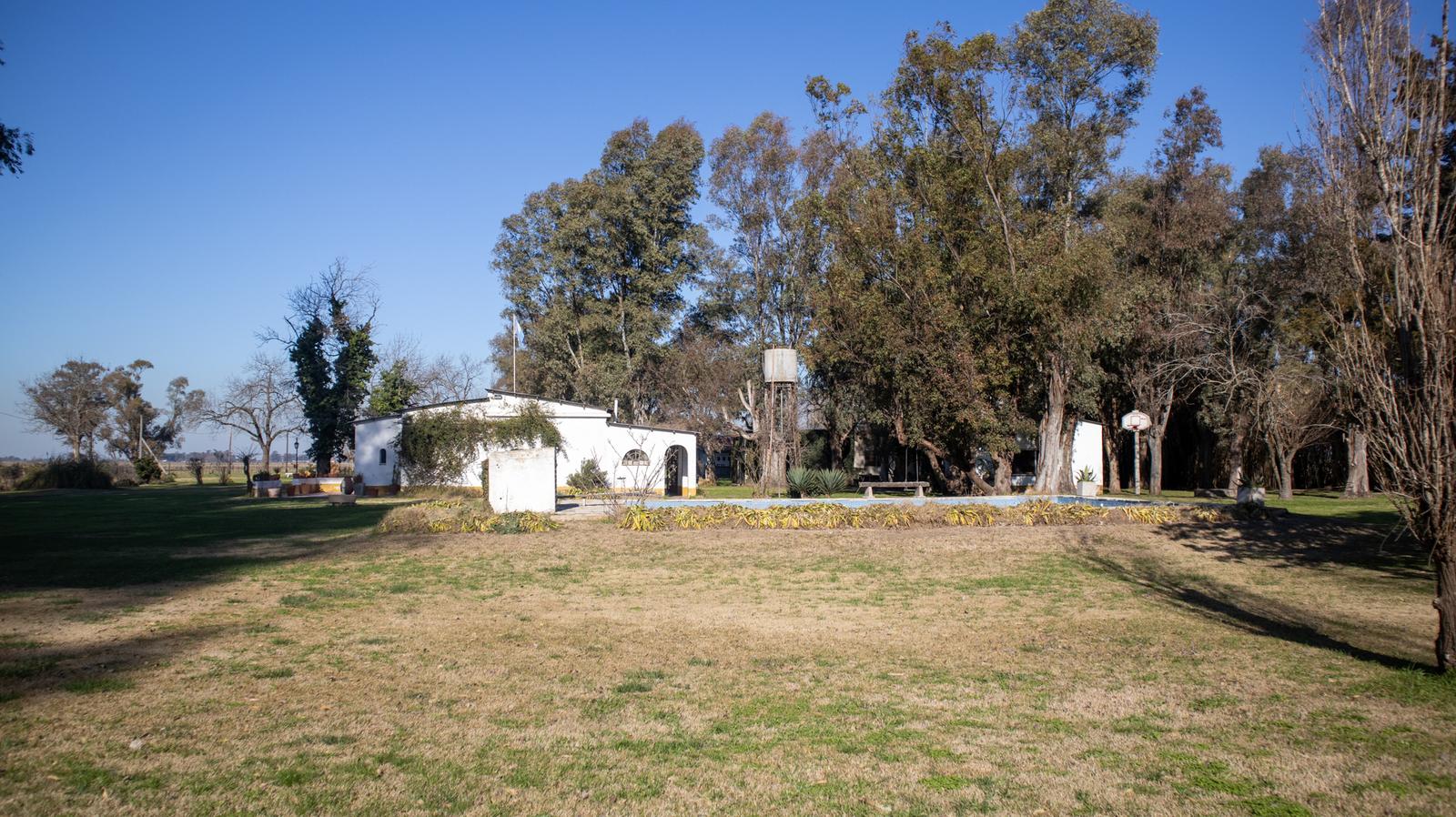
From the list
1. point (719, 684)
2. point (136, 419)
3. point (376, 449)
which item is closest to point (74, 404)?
point (136, 419)

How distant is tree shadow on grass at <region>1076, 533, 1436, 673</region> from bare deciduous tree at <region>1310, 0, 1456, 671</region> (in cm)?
141

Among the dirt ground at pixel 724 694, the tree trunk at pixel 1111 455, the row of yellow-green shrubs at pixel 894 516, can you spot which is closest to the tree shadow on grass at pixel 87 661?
the dirt ground at pixel 724 694

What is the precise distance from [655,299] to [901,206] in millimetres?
20332

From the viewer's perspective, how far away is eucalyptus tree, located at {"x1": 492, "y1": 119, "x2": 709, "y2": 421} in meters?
41.9

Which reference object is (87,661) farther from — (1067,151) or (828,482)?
(1067,151)

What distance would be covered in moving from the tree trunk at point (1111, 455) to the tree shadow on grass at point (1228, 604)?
19.9 meters

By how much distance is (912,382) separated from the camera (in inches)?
936

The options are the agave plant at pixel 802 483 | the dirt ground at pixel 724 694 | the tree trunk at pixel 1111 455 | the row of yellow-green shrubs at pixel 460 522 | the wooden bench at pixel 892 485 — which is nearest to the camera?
the dirt ground at pixel 724 694

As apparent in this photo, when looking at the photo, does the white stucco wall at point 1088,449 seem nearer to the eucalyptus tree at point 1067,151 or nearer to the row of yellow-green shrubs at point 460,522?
the eucalyptus tree at point 1067,151

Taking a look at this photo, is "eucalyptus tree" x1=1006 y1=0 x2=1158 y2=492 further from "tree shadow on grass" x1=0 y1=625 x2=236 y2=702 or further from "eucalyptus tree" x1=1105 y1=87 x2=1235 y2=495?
"tree shadow on grass" x1=0 y1=625 x2=236 y2=702

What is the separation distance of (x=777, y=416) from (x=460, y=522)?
55.7 ft

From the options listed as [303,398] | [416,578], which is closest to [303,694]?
[416,578]

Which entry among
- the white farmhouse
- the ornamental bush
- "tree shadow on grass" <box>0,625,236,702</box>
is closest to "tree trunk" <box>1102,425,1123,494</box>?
the white farmhouse

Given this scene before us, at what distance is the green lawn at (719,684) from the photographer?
15.7 feet
